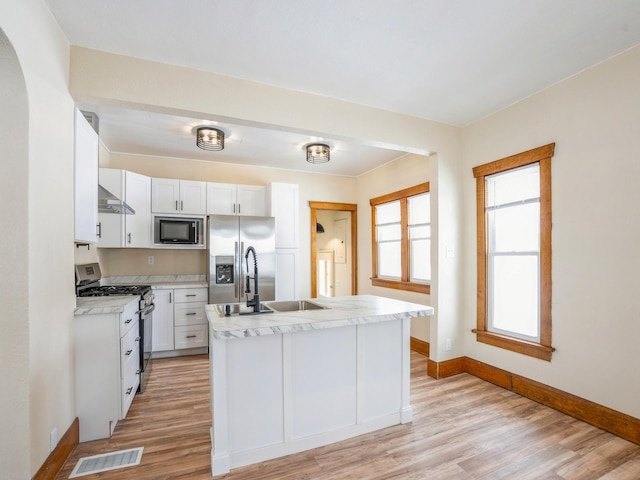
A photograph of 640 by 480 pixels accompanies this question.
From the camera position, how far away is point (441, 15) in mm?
1854

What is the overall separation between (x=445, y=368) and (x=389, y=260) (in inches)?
78.0

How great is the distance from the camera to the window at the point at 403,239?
14.0 ft

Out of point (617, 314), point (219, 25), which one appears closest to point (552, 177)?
point (617, 314)

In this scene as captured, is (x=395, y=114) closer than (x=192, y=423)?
No

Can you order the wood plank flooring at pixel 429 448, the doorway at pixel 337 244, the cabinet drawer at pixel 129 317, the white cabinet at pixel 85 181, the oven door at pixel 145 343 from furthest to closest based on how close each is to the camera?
the doorway at pixel 337 244 < the oven door at pixel 145 343 < the cabinet drawer at pixel 129 317 < the white cabinet at pixel 85 181 < the wood plank flooring at pixel 429 448

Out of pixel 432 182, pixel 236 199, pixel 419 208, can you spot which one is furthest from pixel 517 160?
pixel 236 199

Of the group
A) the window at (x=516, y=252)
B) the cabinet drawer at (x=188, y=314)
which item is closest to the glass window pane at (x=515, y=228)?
the window at (x=516, y=252)

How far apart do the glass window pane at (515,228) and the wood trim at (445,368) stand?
1.28 m

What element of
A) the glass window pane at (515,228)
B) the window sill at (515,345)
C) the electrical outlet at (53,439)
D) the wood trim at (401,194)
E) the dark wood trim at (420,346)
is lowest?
the dark wood trim at (420,346)

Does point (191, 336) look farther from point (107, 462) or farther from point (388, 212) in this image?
point (388, 212)

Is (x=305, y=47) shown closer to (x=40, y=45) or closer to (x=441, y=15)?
(x=441, y=15)

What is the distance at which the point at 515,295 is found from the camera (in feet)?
9.87

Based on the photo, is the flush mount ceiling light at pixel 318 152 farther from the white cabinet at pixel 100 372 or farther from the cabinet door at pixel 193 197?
the white cabinet at pixel 100 372

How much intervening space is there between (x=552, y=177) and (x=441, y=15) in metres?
1.69
